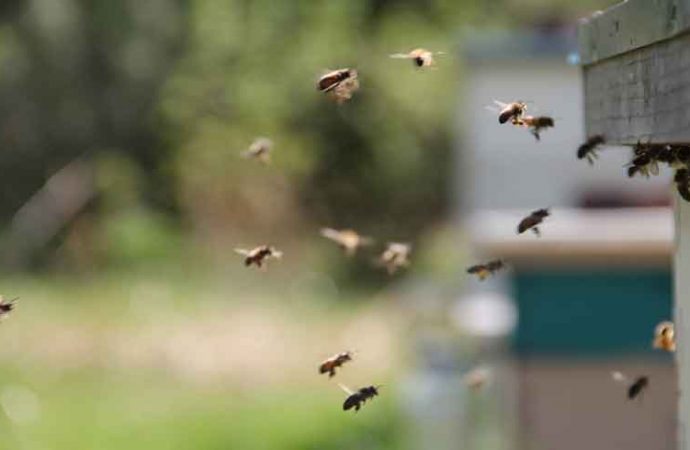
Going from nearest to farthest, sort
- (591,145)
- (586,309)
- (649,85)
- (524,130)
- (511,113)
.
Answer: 1. (649,85)
2. (591,145)
3. (511,113)
4. (586,309)
5. (524,130)

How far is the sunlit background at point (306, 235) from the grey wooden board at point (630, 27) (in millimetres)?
307

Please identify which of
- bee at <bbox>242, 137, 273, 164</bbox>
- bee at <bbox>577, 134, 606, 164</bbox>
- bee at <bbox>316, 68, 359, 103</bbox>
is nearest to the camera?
bee at <bbox>577, 134, 606, 164</bbox>

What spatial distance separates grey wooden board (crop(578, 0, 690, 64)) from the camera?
7.09 feet

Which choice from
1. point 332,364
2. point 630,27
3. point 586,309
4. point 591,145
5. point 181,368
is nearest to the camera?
point 630,27

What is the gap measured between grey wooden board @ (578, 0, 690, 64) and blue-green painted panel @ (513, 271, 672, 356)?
12.6 ft

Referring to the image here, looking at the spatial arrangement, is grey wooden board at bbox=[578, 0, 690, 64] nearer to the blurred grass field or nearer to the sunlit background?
the sunlit background

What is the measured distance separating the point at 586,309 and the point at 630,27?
443 cm

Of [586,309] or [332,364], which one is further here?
[586,309]

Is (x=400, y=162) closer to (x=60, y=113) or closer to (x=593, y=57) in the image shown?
(x=60, y=113)

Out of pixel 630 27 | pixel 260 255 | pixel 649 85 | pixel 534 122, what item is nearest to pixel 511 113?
pixel 534 122

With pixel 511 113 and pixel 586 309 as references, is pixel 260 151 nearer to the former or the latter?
Result: pixel 511 113

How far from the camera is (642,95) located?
7.86ft

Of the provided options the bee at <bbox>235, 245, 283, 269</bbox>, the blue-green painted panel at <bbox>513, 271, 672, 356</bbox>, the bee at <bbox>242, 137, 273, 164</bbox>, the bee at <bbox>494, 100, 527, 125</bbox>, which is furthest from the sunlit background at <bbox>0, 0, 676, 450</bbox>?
the bee at <bbox>242, 137, 273, 164</bbox>

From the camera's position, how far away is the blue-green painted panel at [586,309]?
262 inches
